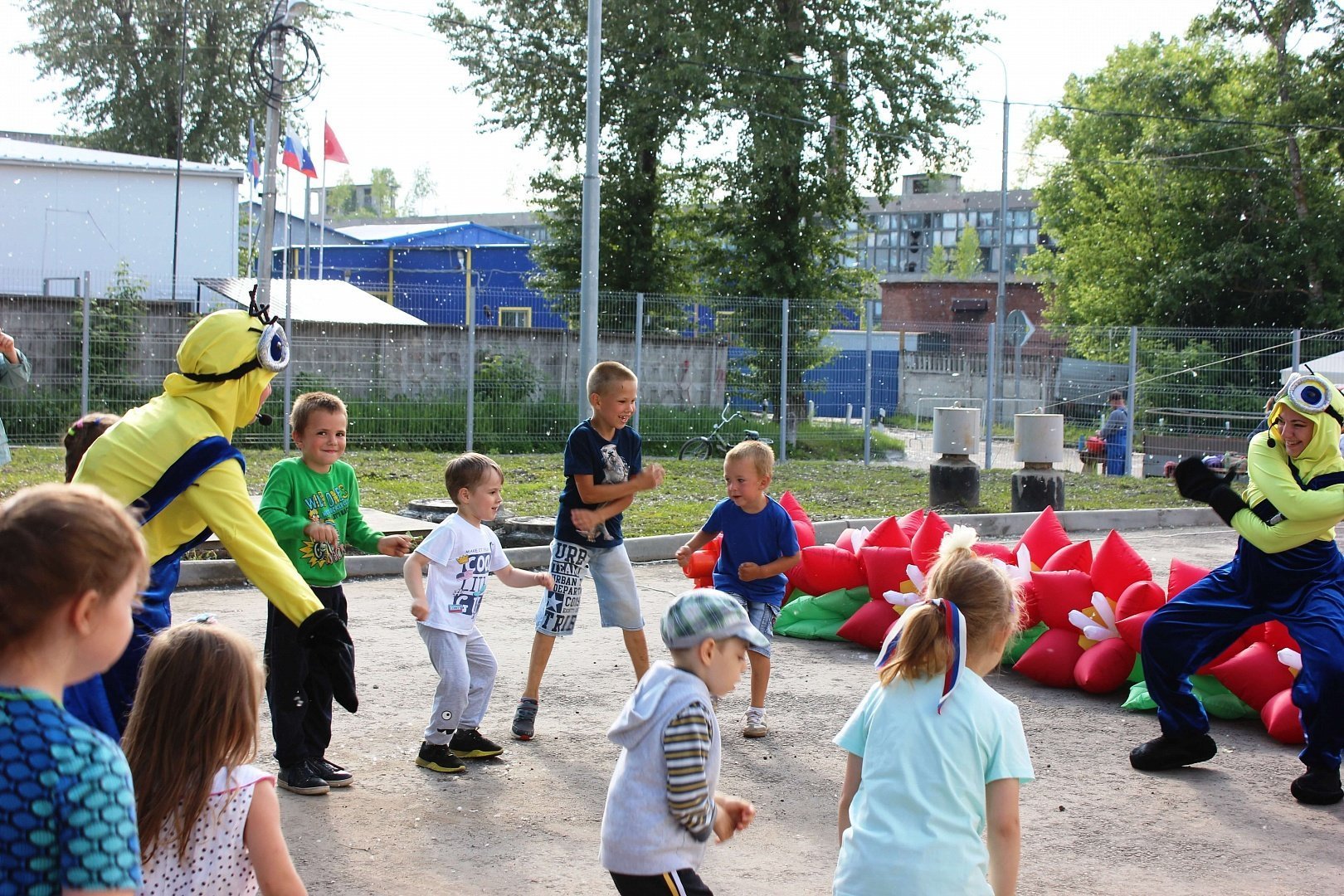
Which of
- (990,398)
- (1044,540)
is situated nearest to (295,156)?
(990,398)

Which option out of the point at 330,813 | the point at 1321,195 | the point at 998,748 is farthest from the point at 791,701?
the point at 1321,195

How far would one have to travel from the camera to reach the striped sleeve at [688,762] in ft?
9.49

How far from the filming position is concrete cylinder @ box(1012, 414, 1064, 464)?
16031 mm

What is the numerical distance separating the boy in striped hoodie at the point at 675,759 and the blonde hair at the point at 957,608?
0.39 meters

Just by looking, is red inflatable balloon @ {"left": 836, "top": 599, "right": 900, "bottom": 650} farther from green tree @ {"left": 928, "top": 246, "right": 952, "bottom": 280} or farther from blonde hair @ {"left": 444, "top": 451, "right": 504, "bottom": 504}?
green tree @ {"left": 928, "top": 246, "right": 952, "bottom": 280}

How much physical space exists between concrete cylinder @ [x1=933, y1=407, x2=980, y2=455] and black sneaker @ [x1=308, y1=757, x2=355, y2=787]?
11.7m

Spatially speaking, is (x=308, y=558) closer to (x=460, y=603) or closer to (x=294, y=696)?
(x=294, y=696)

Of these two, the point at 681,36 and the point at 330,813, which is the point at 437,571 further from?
the point at 681,36

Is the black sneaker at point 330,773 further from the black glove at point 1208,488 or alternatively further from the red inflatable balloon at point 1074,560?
the red inflatable balloon at point 1074,560

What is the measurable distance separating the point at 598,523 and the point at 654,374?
16.4 m

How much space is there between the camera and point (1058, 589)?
729 cm

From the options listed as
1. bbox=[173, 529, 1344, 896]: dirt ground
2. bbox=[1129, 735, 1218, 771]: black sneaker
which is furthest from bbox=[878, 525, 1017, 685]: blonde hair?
bbox=[1129, 735, 1218, 771]: black sneaker

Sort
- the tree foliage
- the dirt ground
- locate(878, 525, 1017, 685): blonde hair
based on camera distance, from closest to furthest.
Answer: locate(878, 525, 1017, 685): blonde hair < the dirt ground < the tree foliage

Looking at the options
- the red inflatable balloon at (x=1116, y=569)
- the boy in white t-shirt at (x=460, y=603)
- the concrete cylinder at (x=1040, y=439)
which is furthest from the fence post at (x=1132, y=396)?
the boy in white t-shirt at (x=460, y=603)
